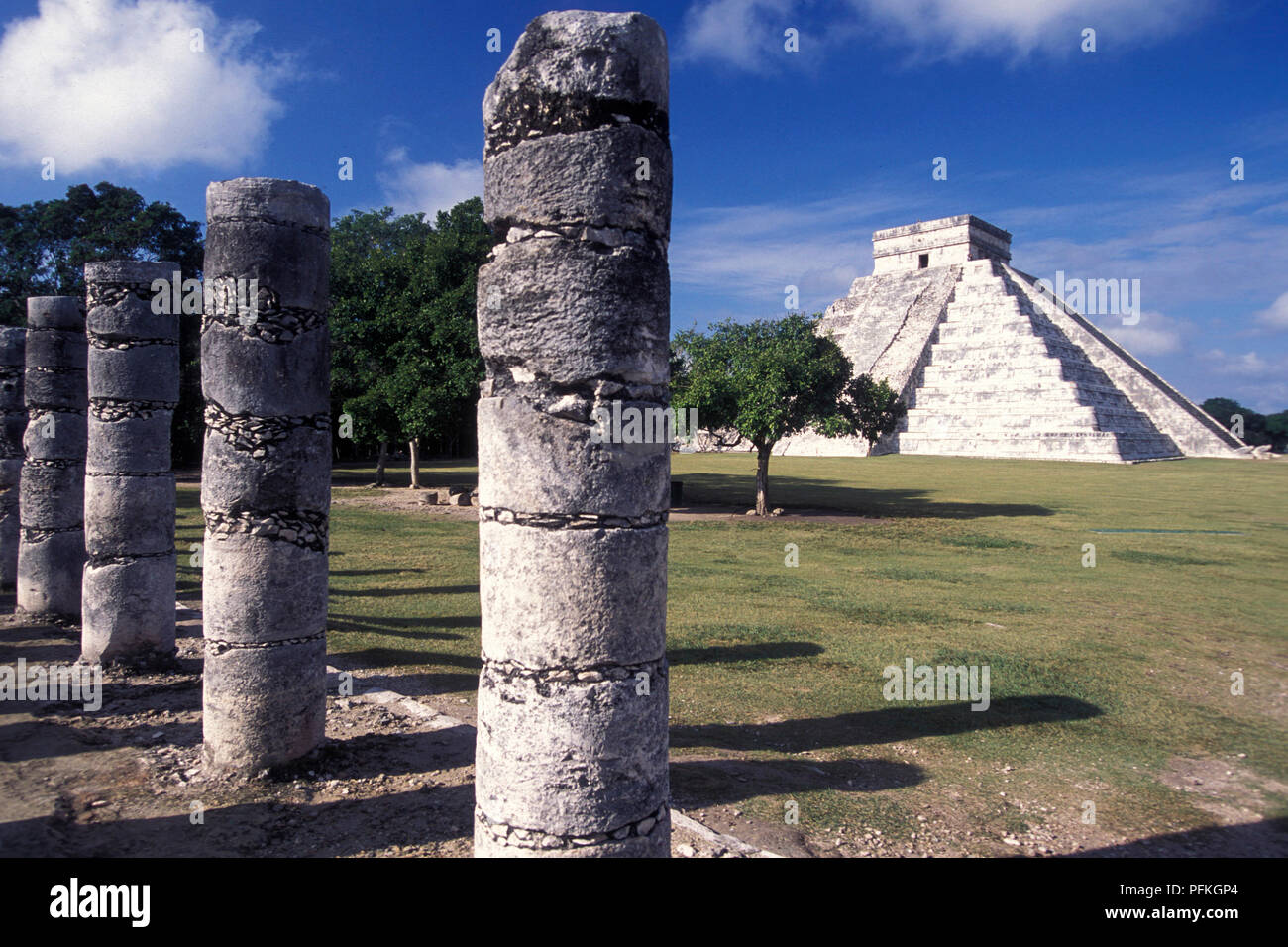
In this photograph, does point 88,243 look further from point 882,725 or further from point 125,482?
point 882,725

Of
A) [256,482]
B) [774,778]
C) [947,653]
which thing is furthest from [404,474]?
[774,778]

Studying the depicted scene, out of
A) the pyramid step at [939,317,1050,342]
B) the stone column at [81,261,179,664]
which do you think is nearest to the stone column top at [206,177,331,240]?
the stone column at [81,261,179,664]

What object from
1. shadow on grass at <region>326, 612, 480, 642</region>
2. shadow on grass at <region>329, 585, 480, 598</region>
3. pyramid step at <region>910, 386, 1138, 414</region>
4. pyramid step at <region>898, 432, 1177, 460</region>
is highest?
pyramid step at <region>910, 386, 1138, 414</region>

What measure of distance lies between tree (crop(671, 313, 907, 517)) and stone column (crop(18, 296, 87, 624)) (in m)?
11.6

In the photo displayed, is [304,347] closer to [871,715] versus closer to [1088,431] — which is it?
[871,715]

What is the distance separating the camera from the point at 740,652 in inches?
363

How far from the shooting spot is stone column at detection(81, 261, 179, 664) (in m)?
8.32

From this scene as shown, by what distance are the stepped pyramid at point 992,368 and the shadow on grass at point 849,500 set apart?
16.5m

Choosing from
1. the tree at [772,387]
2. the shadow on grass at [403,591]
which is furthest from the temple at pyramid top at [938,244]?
the shadow on grass at [403,591]

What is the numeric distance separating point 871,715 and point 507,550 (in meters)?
4.86

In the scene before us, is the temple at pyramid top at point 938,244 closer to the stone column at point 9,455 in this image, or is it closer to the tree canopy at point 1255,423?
the tree canopy at point 1255,423

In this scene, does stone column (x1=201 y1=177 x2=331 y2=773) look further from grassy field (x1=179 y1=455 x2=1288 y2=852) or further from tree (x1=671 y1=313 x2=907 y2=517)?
tree (x1=671 y1=313 x2=907 y2=517)

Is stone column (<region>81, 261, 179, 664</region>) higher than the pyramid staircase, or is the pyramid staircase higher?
the pyramid staircase

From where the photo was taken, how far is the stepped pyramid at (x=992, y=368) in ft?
139
